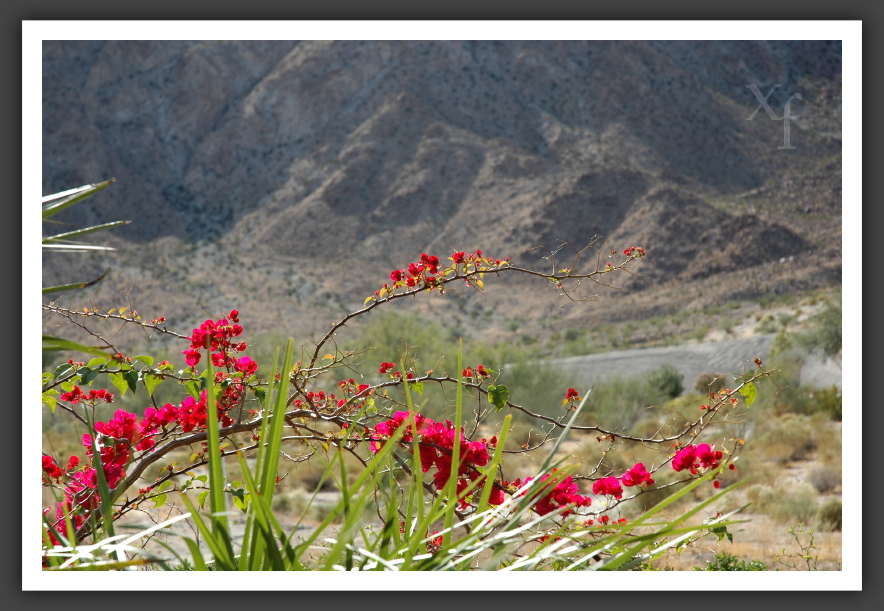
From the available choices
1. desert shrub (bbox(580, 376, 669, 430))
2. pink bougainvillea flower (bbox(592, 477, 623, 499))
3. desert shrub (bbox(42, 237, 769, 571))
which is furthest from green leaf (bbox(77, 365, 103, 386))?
desert shrub (bbox(580, 376, 669, 430))

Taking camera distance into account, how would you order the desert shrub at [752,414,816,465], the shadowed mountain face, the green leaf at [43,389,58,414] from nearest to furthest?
the green leaf at [43,389,58,414] < the desert shrub at [752,414,816,465] < the shadowed mountain face

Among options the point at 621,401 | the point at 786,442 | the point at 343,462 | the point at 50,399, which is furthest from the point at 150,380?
the point at 621,401

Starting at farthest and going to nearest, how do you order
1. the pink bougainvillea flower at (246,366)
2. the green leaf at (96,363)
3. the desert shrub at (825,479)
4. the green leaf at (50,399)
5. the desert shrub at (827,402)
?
the desert shrub at (827,402), the desert shrub at (825,479), the pink bougainvillea flower at (246,366), the green leaf at (50,399), the green leaf at (96,363)

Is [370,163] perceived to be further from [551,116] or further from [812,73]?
[812,73]

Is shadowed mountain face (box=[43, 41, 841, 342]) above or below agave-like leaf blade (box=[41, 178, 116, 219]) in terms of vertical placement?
above

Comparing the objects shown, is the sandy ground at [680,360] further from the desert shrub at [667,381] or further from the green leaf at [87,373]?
the green leaf at [87,373]

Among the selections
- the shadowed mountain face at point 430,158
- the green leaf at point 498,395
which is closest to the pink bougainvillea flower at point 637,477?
the green leaf at point 498,395

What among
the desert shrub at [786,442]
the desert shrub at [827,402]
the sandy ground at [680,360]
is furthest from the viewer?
the sandy ground at [680,360]

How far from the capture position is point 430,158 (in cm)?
3397

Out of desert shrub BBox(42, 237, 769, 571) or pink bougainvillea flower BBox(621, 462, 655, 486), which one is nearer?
desert shrub BBox(42, 237, 769, 571)

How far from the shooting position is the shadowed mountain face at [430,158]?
1166 inches

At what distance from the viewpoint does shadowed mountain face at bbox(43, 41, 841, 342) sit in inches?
1166

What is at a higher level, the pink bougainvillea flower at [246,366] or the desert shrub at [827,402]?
the pink bougainvillea flower at [246,366]

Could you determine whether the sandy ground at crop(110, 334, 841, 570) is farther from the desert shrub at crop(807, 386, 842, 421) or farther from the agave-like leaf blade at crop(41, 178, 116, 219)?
the agave-like leaf blade at crop(41, 178, 116, 219)
